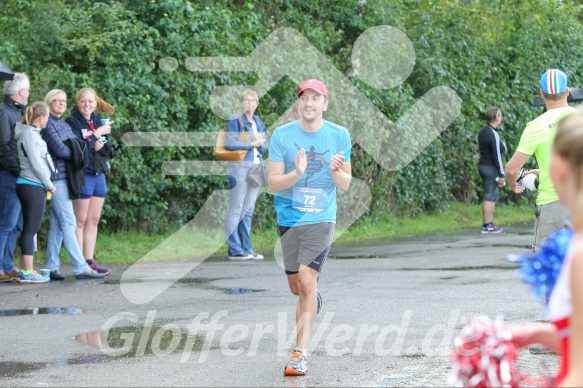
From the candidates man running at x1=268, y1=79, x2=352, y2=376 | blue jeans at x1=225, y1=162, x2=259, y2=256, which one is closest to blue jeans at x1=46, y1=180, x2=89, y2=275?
blue jeans at x1=225, y1=162, x2=259, y2=256

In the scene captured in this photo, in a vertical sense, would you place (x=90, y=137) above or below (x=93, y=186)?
above

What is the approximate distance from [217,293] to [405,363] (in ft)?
12.1

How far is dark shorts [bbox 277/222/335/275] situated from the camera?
271 inches

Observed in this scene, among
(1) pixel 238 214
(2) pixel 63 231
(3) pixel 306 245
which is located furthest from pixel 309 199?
(1) pixel 238 214

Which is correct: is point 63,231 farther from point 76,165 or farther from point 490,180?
point 490,180

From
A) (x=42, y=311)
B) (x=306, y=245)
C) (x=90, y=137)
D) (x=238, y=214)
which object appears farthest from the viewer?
(x=238, y=214)

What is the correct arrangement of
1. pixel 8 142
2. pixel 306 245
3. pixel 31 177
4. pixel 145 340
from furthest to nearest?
pixel 31 177, pixel 8 142, pixel 145 340, pixel 306 245

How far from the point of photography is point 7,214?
36.7 ft

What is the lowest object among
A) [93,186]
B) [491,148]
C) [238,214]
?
[238,214]

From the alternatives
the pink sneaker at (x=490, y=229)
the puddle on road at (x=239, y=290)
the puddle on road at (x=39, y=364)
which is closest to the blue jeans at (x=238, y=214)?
the puddle on road at (x=239, y=290)

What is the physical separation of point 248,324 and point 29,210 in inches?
149

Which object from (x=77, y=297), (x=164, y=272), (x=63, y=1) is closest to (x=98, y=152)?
(x=164, y=272)

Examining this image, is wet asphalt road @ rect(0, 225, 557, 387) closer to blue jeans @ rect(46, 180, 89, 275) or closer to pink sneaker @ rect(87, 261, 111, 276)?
pink sneaker @ rect(87, 261, 111, 276)

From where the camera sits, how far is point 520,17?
23375 mm
